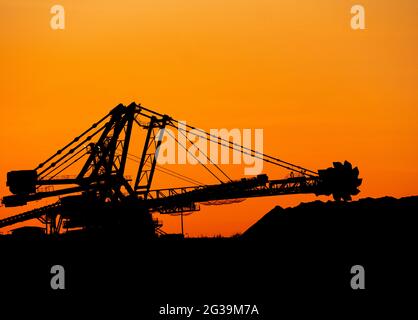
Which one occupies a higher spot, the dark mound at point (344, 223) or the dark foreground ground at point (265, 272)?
the dark mound at point (344, 223)

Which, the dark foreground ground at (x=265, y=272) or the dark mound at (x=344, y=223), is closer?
the dark foreground ground at (x=265, y=272)

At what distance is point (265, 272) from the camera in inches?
2454

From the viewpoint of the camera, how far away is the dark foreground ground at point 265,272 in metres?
56.1

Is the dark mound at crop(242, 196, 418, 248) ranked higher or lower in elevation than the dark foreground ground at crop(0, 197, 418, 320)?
higher

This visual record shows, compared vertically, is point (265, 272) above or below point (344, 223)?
below

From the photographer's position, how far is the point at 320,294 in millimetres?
56875

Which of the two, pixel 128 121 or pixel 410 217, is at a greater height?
pixel 128 121

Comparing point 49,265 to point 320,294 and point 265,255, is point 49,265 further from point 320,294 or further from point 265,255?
point 320,294

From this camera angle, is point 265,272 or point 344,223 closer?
point 265,272

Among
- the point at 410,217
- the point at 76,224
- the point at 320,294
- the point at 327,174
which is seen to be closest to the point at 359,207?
the point at 410,217

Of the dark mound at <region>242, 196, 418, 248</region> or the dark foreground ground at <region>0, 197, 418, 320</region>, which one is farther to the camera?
the dark mound at <region>242, 196, 418, 248</region>

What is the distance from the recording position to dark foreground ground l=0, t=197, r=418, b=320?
56.1m
